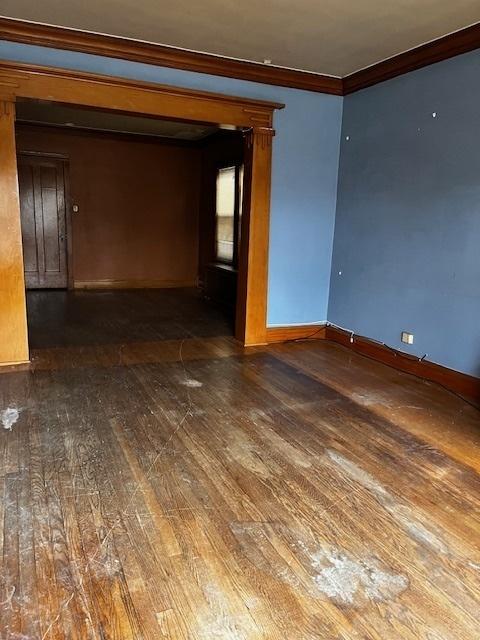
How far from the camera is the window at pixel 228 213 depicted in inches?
299

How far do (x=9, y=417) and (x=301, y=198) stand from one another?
3635 mm

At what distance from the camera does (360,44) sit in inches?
164

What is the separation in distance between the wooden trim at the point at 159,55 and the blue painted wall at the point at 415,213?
1.87ft

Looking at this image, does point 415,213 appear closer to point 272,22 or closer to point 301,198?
point 301,198

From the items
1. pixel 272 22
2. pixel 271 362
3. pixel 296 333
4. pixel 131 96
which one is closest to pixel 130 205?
pixel 131 96

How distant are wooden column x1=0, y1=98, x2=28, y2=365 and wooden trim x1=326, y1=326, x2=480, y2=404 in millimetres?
3269

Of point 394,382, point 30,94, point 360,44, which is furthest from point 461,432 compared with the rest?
point 30,94

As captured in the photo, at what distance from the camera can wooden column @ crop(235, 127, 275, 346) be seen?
4.99m

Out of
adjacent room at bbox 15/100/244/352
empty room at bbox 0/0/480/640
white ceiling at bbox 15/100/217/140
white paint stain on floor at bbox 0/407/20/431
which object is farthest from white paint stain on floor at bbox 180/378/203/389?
white ceiling at bbox 15/100/217/140

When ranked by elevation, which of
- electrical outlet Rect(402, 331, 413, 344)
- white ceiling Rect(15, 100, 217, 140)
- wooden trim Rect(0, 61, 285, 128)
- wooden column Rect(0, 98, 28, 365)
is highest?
white ceiling Rect(15, 100, 217, 140)

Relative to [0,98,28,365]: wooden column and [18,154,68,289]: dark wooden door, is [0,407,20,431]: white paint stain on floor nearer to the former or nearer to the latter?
[0,98,28,365]: wooden column

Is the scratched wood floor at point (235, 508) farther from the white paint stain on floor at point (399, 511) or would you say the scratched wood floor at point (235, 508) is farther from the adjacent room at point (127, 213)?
the adjacent room at point (127, 213)

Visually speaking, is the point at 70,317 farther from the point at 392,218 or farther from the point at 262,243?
the point at 392,218

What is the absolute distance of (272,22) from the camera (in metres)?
3.75
